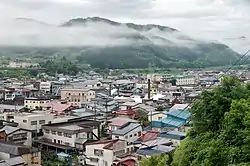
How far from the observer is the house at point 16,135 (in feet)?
47.4

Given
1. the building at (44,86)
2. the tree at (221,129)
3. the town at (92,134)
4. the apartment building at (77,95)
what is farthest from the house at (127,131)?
the building at (44,86)

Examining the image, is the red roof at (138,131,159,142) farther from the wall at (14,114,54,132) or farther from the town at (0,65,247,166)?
the wall at (14,114,54,132)

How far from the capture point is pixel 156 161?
877cm

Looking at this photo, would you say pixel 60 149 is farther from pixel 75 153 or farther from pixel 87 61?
pixel 87 61

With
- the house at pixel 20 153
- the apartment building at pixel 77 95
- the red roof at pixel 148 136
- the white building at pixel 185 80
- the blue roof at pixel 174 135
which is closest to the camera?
the house at pixel 20 153

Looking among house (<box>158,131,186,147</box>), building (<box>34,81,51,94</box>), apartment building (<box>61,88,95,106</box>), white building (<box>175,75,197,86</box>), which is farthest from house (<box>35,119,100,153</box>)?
white building (<box>175,75,197,86</box>)

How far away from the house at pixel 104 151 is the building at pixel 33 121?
3.94 metres

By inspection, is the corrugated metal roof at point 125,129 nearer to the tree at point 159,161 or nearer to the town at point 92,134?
the town at point 92,134

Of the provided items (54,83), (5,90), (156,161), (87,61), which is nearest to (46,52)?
(87,61)

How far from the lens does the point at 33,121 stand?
651 inches

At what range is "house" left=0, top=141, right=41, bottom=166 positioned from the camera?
12078 mm

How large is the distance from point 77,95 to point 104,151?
51.1 feet

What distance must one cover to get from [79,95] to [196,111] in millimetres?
21023

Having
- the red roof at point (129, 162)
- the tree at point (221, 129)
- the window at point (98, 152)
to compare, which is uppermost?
the tree at point (221, 129)
